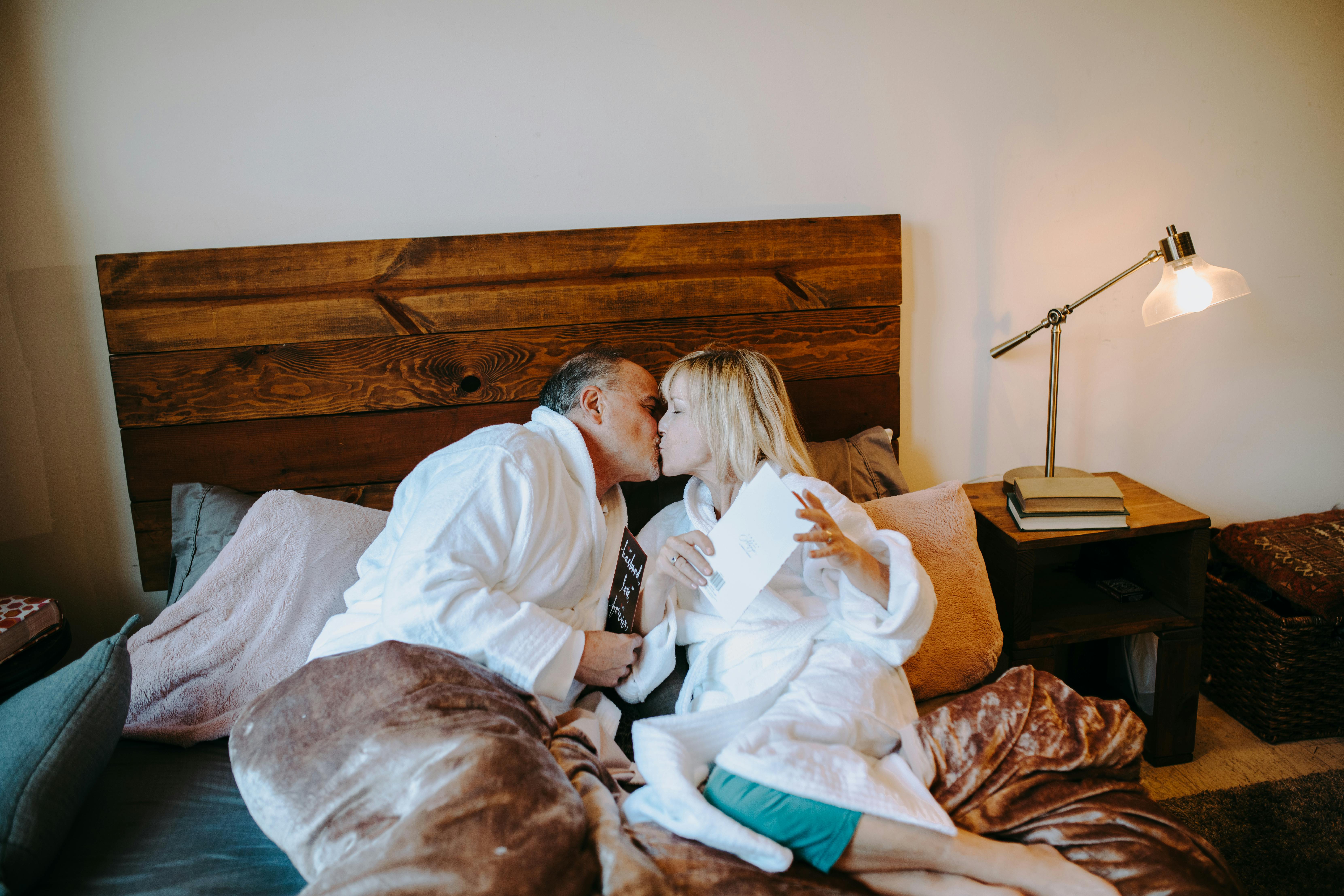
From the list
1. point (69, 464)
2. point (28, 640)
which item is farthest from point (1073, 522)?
point (69, 464)

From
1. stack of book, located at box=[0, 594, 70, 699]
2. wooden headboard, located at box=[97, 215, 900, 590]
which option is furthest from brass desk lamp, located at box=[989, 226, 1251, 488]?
stack of book, located at box=[0, 594, 70, 699]

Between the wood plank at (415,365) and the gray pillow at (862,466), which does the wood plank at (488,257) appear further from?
the gray pillow at (862,466)

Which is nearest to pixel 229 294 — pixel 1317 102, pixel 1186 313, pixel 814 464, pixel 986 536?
pixel 814 464

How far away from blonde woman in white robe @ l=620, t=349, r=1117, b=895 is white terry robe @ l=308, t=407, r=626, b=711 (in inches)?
6.8

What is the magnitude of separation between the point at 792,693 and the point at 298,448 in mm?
1290

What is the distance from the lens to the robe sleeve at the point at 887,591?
1.30 metres

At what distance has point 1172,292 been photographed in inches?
71.1

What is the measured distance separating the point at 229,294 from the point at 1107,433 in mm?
2415

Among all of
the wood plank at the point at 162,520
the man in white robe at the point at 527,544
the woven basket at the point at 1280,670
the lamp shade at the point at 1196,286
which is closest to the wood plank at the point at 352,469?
the wood plank at the point at 162,520

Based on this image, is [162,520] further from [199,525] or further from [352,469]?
[352,469]

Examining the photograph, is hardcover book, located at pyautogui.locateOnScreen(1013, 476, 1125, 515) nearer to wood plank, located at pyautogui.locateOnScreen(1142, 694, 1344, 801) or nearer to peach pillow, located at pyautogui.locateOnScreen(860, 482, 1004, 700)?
peach pillow, located at pyautogui.locateOnScreen(860, 482, 1004, 700)

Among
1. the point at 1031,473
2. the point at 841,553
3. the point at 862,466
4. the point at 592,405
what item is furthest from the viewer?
the point at 1031,473

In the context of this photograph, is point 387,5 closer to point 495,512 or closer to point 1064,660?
point 495,512

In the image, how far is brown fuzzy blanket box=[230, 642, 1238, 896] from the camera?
0.90 metres
